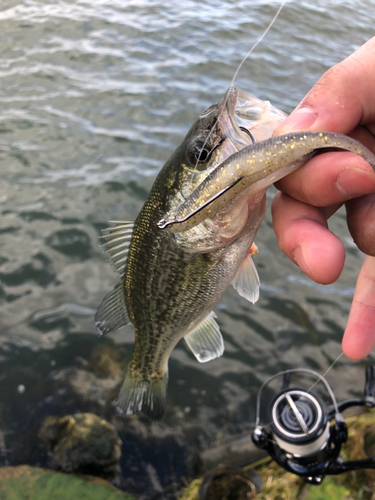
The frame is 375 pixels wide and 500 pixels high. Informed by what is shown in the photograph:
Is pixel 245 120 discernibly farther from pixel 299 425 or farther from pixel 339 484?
pixel 339 484

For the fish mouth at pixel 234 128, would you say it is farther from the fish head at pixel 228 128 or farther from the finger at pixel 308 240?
the finger at pixel 308 240

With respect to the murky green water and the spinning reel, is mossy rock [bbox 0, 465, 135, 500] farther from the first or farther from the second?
the spinning reel

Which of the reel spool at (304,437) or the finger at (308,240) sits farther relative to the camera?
the reel spool at (304,437)

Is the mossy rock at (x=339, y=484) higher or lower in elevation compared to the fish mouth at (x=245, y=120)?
lower

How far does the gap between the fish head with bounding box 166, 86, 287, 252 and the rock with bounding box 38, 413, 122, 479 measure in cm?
263

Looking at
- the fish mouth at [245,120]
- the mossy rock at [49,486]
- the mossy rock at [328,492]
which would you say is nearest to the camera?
the fish mouth at [245,120]

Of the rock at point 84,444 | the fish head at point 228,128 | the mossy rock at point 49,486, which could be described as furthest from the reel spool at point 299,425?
the fish head at point 228,128

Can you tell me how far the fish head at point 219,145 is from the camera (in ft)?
6.25

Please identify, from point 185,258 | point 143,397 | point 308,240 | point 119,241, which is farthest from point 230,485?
point 308,240

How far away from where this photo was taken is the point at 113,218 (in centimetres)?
588

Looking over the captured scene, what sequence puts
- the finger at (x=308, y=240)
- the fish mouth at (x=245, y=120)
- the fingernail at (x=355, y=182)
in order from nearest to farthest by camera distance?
the fingernail at (x=355, y=182) < the finger at (x=308, y=240) < the fish mouth at (x=245, y=120)

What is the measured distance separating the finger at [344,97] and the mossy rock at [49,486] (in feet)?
11.4

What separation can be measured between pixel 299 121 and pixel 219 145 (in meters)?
0.44

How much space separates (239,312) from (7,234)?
3.46 m
